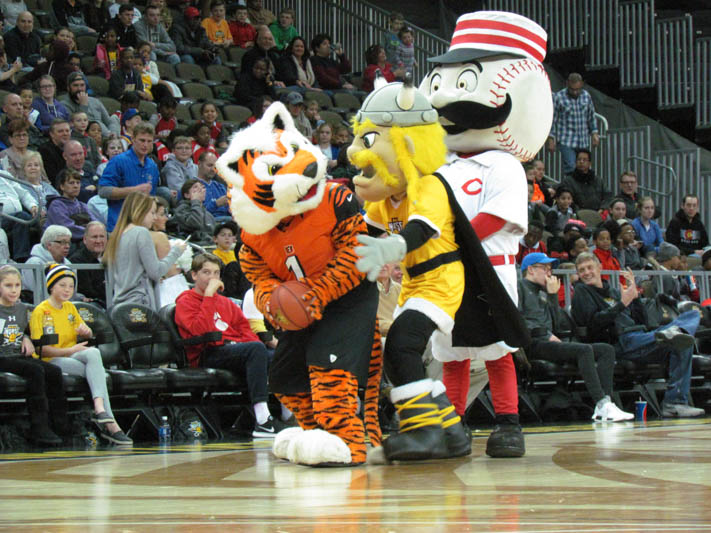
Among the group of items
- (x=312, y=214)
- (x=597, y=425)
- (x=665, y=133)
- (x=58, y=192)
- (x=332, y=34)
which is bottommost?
(x=597, y=425)

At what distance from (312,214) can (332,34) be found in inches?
488

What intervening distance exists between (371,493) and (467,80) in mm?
2347

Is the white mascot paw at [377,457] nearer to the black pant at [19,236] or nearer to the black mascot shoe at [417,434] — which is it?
the black mascot shoe at [417,434]

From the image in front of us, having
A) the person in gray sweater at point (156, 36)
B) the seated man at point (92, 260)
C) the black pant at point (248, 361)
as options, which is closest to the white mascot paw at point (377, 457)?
the black pant at point (248, 361)

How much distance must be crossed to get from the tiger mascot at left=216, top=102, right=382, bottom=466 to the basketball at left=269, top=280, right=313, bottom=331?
0.13ft

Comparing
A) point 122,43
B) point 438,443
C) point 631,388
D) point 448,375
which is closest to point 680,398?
point 631,388

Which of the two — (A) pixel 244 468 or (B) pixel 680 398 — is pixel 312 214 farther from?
(B) pixel 680 398

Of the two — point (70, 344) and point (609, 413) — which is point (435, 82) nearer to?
point (70, 344)

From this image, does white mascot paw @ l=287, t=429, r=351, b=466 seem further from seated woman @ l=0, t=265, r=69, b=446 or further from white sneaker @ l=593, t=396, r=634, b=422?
white sneaker @ l=593, t=396, r=634, b=422

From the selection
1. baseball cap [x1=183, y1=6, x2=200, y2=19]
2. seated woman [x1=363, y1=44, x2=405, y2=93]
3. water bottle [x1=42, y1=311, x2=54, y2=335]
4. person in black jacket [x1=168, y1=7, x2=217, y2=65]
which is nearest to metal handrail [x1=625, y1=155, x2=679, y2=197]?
seated woman [x1=363, y1=44, x2=405, y2=93]

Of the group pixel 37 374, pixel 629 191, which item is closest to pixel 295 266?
pixel 37 374

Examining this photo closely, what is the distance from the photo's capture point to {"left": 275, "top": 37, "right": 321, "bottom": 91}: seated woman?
46.0 ft

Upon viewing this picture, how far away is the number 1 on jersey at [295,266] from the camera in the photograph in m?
4.56

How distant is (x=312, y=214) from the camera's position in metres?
4.53
